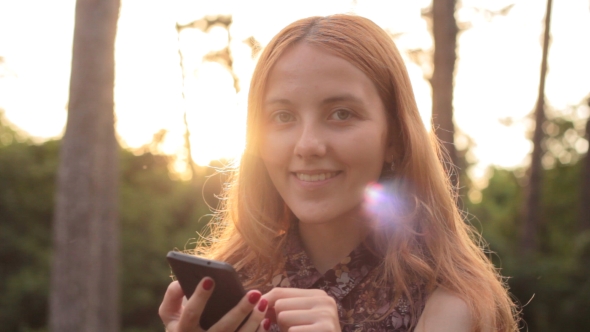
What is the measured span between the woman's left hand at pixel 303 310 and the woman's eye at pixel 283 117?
590 millimetres

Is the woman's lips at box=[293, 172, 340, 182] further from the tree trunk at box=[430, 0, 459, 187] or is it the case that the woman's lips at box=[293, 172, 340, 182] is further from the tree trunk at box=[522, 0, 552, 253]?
the tree trunk at box=[522, 0, 552, 253]

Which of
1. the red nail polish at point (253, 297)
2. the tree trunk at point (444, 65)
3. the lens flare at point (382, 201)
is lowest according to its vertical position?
the red nail polish at point (253, 297)

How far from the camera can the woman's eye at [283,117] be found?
84.4 inches

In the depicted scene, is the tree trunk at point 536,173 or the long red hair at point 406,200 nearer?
the long red hair at point 406,200

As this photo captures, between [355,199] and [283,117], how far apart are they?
35 cm

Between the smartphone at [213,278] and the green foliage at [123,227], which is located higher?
the smartphone at [213,278]

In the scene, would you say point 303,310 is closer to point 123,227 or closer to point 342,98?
point 342,98

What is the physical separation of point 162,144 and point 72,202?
6112 millimetres

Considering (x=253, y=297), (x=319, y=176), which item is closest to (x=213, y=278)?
(x=253, y=297)

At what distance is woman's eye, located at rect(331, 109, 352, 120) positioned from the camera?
6.77 feet

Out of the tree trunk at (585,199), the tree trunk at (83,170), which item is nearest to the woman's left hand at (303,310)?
the tree trunk at (83,170)

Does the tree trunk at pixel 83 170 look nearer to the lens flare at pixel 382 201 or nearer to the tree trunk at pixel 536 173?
the lens flare at pixel 382 201

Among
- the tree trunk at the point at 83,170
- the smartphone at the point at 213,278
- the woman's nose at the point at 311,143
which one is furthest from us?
the tree trunk at the point at 83,170

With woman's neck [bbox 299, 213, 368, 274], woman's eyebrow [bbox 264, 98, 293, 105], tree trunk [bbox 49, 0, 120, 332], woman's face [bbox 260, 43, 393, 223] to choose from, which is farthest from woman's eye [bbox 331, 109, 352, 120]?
tree trunk [bbox 49, 0, 120, 332]
